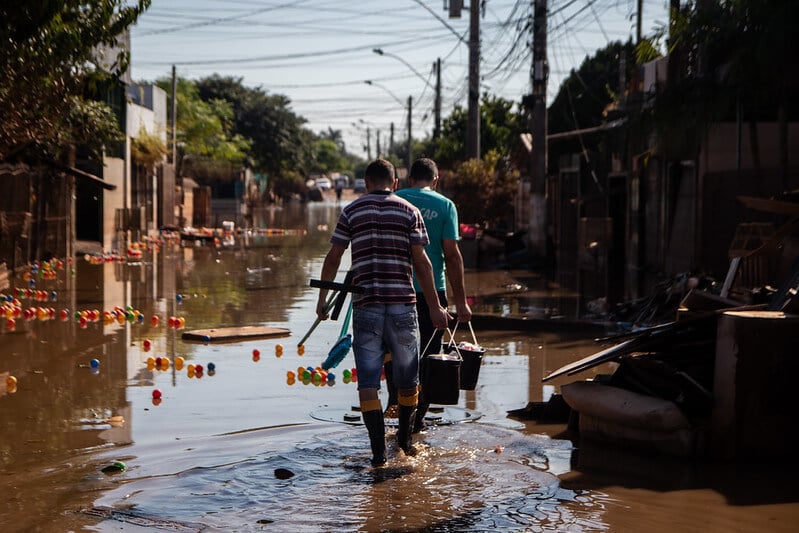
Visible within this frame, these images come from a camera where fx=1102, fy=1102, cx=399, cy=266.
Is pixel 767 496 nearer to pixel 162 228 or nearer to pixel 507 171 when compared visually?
pixel 507 171

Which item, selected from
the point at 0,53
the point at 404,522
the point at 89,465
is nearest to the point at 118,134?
the point at 0,53

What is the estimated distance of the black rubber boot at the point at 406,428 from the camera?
6.98 meters

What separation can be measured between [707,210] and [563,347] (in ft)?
17.6

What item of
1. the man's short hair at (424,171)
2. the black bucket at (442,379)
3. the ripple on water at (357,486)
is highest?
the man's short hair at (424,171)

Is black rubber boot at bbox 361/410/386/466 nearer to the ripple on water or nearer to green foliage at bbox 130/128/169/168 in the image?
the ripple on water

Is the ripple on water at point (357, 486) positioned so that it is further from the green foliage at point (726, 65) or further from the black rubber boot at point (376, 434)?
the green foliage at point (726, 65)

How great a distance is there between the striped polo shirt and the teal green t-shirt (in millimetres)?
690

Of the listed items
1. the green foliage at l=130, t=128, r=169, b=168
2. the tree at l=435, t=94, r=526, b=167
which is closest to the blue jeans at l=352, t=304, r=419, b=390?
the green foliage at l=130, t=128, r=169, b=168

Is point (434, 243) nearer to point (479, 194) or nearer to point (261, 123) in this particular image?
point (479, 194)

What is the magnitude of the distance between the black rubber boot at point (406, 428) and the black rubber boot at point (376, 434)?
291 mm

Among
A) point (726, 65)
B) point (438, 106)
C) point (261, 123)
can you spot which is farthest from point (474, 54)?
point (261, 123)

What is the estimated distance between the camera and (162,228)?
3781 centimetres

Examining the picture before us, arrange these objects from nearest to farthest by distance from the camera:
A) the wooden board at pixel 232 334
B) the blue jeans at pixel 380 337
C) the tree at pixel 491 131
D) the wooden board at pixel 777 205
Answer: the blue jeans at pixel 380 337, the wooden board at pixel 777 205, the wooden board at pixel 232 334, the tree at pixel 491 131

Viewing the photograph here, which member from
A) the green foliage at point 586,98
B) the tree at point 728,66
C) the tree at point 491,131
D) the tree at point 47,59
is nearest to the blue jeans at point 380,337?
the tree at point 47,59
